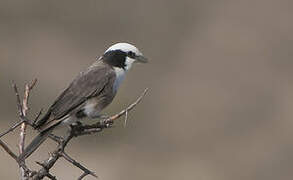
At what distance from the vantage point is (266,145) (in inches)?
580

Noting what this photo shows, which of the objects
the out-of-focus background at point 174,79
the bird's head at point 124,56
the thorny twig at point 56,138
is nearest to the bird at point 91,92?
the bird's head at point 124,56

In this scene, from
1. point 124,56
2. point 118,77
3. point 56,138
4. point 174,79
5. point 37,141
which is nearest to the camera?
point 56,138

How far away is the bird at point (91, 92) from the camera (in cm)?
505

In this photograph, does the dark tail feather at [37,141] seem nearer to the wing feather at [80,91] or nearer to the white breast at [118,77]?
the wing feather at [80,91]

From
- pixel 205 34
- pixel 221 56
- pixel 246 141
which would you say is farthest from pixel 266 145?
pixel 205 34

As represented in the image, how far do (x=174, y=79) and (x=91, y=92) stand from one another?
40.2 ft

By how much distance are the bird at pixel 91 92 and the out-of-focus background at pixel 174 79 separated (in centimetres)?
662

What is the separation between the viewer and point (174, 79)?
57.9ft

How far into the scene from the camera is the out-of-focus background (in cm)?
1408

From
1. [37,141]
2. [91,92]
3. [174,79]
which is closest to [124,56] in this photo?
[91,92]

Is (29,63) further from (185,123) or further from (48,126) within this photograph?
(48,126)

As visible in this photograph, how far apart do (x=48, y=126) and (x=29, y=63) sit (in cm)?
1281

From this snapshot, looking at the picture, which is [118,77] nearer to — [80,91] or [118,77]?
[118,77]

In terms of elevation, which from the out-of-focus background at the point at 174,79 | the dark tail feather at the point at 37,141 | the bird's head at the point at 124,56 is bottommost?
the out-of-focus background at the point at 174,79
